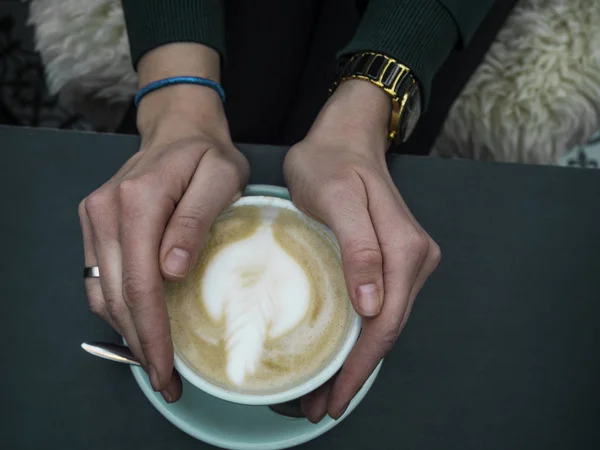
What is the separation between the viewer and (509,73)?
0.66 meters

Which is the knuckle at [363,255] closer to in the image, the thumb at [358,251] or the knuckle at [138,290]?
the thumb at [358,251]

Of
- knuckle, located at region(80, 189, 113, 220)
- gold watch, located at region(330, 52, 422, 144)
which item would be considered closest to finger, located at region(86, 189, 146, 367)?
knuckle, located at region(80, 189, 113, 220)

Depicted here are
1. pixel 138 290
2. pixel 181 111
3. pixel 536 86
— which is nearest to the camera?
pixel 138 290

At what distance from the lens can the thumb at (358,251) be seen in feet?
1.13

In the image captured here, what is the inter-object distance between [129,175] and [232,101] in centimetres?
28

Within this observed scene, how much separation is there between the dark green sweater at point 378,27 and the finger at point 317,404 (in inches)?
10.8

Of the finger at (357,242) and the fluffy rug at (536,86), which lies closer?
the finger at (357,242)

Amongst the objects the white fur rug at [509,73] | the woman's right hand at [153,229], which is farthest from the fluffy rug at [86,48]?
the woman's right hand at [153,229]

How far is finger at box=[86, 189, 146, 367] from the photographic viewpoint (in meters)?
0.36

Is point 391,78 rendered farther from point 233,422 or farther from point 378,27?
point 233,422

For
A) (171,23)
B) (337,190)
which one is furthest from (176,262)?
(171,23)

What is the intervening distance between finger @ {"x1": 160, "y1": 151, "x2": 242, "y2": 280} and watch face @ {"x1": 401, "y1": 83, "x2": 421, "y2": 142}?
0.17 meters

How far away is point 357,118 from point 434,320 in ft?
0.57

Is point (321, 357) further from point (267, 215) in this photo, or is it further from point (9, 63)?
point (9, 63)
